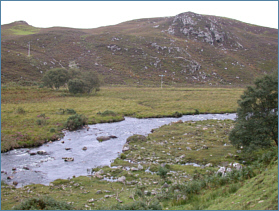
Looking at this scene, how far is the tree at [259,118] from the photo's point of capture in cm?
1964

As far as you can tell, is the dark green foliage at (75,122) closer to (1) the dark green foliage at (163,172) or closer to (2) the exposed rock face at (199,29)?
(1) the dark green foliage at (163,172)

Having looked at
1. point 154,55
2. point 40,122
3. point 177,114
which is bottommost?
point 40,122

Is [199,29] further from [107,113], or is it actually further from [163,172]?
[163,172]

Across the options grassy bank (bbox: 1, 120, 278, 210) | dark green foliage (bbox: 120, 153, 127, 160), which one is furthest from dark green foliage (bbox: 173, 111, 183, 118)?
dark green foliage (bbox: 120, 153, 127, 160)

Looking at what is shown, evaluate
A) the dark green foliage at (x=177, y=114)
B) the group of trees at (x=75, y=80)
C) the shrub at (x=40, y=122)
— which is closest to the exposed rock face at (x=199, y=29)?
the group of trees at (x=75, y=80)

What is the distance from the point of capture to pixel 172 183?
49.8 feet

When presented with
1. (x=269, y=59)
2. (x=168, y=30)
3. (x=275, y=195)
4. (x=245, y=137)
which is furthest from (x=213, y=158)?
(x=168, y=30)

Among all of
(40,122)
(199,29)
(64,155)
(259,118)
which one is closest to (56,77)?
(40,122)

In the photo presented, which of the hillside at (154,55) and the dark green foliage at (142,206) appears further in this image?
the hillside at (154,55)

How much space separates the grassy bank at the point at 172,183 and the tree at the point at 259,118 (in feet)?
4.64

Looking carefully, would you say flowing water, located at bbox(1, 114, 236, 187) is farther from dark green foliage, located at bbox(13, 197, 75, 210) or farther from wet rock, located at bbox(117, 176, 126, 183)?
dark green foliage, located at bbox(13, 197, 75, 210)

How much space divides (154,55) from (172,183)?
5178 inches

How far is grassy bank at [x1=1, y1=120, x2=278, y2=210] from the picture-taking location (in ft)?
34.9

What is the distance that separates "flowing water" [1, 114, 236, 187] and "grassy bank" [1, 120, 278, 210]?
4.98 ft
